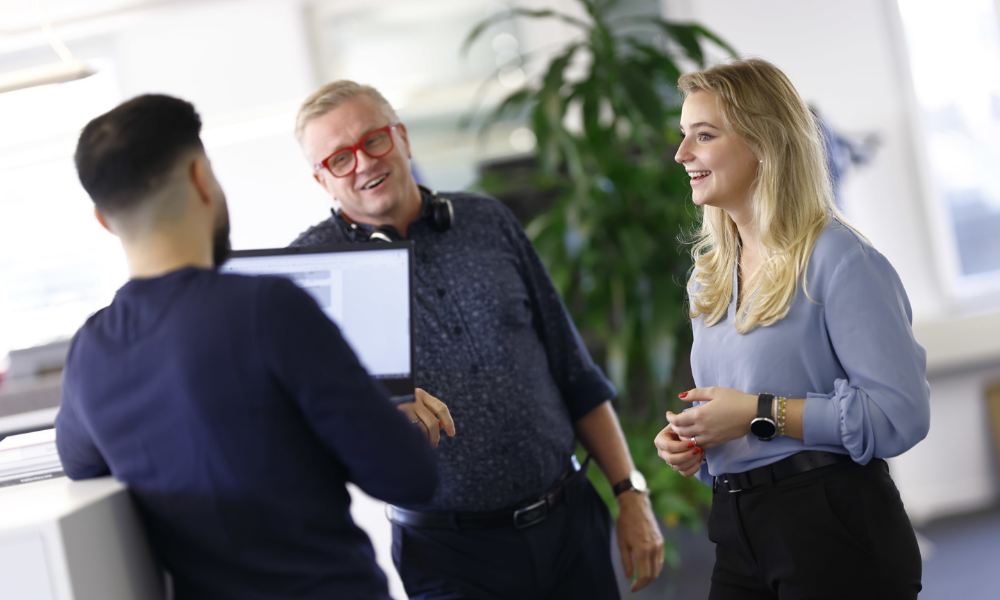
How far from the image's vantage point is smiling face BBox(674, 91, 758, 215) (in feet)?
4.06

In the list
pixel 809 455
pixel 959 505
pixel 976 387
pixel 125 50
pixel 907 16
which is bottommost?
pixel 959 505

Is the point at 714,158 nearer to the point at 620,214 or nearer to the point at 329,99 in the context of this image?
the point at 329,99

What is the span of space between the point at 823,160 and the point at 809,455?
1.59ft

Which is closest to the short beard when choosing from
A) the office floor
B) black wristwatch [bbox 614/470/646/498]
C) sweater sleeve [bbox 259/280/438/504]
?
sweater sleeve [bbox 259/280/438/504]

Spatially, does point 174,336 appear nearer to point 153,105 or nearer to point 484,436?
point 153,105

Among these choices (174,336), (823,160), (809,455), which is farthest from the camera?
(823,160)

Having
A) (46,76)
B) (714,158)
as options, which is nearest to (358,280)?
(714,158)

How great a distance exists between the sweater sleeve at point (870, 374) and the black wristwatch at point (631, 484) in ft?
1.90

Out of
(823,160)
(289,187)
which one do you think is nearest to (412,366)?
(823,160)

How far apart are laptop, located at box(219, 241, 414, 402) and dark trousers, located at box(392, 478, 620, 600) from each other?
0.41 m

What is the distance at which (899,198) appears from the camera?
151 inches

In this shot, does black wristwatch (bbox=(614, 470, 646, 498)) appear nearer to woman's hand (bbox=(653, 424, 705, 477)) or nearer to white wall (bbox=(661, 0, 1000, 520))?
woman's hand (bbox=(653, 424, 705, 477))

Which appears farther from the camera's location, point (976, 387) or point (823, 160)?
point (976, 387)

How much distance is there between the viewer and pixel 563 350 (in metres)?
1.69
